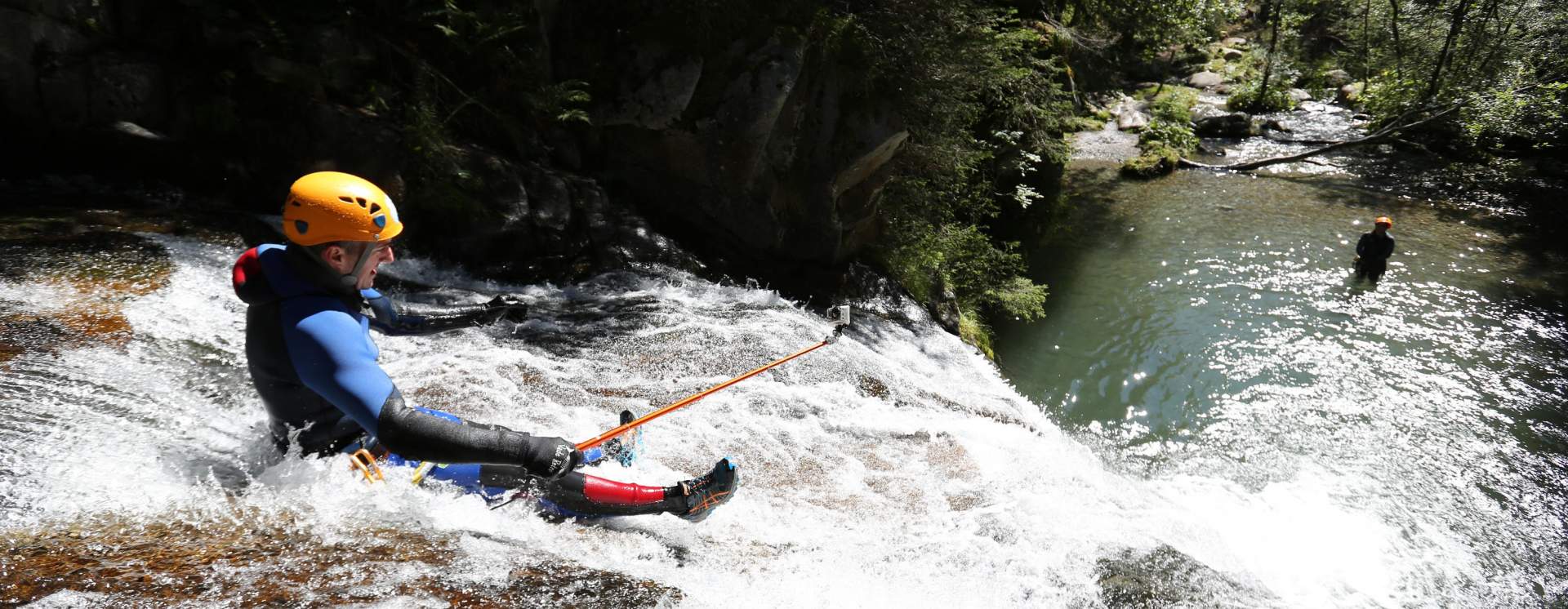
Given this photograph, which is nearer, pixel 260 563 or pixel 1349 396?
pixel 260 563

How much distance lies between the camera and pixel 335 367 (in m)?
2.82

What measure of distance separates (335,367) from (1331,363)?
442 inches

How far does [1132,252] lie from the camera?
14109mm

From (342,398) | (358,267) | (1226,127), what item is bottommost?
(1226,127)

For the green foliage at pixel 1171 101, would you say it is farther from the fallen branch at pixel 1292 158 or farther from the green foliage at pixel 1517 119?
the green foliage at pixel 1517 119

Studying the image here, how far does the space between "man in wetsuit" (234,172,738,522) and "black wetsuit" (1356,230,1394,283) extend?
13.3 m

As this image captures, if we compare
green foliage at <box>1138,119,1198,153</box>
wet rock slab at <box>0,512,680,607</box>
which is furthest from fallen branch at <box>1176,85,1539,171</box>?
wet rock slab at <box>0,512,680,607</box>

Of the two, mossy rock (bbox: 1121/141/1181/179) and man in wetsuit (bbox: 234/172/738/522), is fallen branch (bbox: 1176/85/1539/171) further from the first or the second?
man in wetsuit (bbox: 234/172/738/522)

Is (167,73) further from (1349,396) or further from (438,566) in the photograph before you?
(1349,396)

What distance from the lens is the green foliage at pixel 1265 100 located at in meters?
25.2

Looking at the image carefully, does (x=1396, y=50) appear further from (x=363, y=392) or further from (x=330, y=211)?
(x=363, y=392)

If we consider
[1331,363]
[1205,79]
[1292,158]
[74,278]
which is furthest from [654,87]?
[1205,79]

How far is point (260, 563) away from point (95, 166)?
598cm

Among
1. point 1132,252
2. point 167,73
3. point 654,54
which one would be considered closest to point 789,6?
point 654,54
